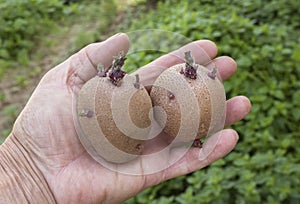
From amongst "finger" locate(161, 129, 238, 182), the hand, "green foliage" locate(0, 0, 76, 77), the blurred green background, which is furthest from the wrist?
"green foliage" locate(0, 0, 76, 77)

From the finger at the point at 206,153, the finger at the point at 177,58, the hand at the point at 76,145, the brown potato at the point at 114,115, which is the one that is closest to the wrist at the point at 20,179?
the hand at the point at 76,145

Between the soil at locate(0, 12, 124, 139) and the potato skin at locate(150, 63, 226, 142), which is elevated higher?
the potato skin at locate(150, 63, 226, 142)

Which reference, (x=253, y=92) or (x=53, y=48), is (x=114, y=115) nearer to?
(x=253, y=92)

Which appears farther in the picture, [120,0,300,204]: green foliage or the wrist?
[120,0,300,204]: green foliage

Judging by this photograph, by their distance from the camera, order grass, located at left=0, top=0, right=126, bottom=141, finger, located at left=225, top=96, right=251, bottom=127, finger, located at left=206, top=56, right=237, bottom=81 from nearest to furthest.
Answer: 1. finger, located at left=225, top=96, right=251, bottom=127
2. finger, located at left=206, top=56, right=237, bottom=81
3. grass, located at left=0, top=0, right=126, bottom=141

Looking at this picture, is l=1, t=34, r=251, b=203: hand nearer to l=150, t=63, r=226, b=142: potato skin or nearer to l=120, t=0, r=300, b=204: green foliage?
l=150, t=63, r=226, b=142: potato skin

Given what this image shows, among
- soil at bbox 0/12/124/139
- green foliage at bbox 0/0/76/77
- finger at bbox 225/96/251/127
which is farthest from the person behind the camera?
green foliage at bbox 0/0/76/77

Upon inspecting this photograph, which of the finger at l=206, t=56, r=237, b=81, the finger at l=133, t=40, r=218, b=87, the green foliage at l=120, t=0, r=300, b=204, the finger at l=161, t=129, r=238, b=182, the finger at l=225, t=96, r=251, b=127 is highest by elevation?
the finger at l=133, t=40, r=218, b=87

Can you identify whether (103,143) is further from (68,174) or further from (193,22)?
(193,22)

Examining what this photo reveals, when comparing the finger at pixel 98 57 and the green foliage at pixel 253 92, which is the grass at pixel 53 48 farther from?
the finger at pixel 98 57
